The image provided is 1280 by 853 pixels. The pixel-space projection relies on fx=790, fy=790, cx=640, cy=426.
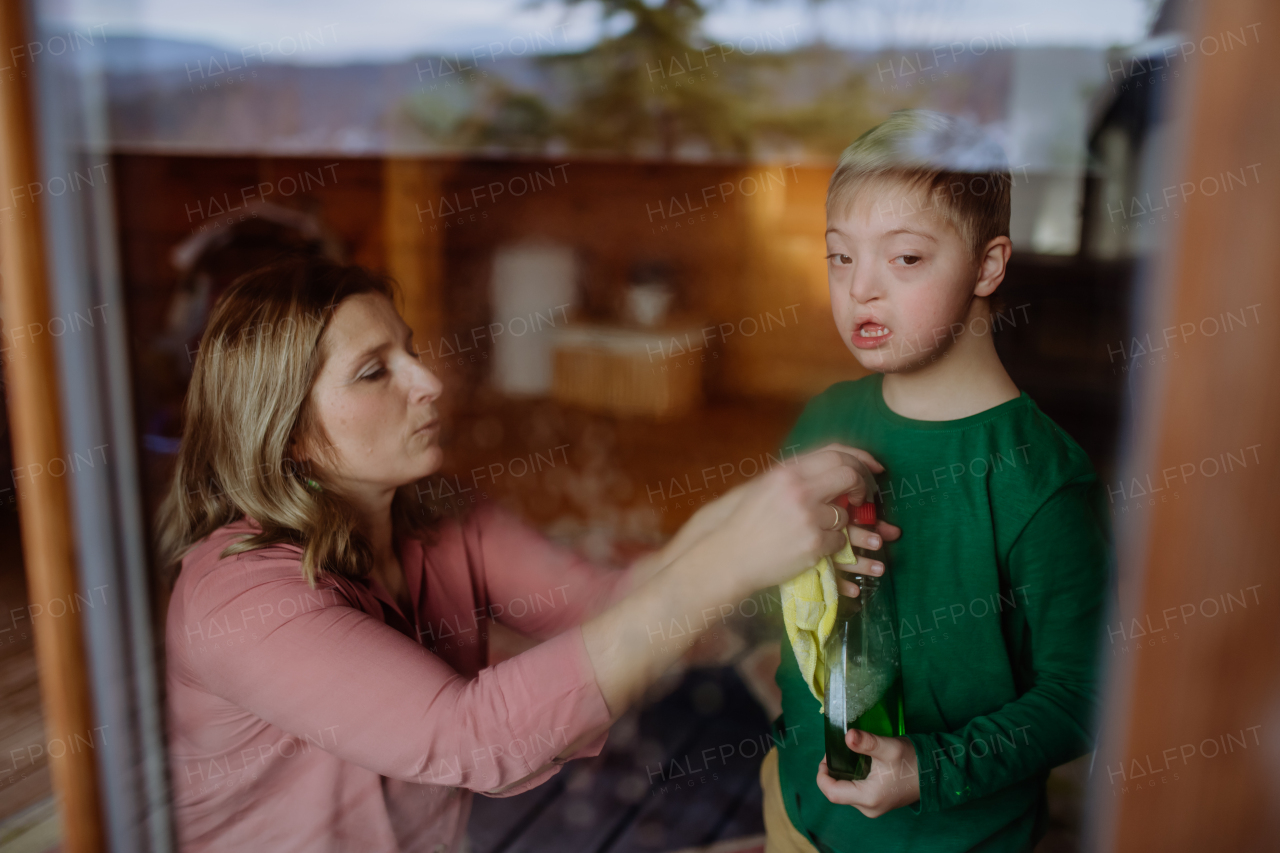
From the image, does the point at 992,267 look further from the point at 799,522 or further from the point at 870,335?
the point at 799,522

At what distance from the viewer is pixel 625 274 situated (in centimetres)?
134

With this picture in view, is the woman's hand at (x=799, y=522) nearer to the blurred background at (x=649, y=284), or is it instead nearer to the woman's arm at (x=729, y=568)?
the woman's arm at (x=729, y=568)

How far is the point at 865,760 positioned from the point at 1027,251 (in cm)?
46

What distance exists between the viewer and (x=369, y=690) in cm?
73

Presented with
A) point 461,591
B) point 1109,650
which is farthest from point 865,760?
point 461,591

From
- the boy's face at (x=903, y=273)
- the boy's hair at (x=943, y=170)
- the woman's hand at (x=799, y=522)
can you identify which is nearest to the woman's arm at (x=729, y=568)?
the woman's hand at (x=799, y=522)

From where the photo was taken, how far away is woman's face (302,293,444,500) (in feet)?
2.55

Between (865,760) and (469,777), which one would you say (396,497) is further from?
(865,760)

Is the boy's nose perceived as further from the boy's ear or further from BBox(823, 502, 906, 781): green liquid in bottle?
BBox(823, 502, 906, 781): green liquid in bottle

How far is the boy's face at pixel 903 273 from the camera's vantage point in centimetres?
62

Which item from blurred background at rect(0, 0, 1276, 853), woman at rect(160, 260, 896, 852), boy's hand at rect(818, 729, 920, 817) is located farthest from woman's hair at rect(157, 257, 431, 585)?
boy's hand at rect(818, 729, 920, 817)

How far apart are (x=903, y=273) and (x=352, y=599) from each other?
61 cm

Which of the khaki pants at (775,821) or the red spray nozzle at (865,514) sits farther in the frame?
the khaki pants at (775,821)

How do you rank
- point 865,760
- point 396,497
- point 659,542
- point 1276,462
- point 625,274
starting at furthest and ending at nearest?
point 625,274 → point 659,542 → point 396,497 → point 865,760 → point 1276,462
